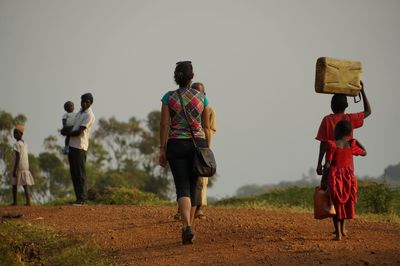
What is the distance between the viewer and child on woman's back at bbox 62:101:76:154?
14188mm

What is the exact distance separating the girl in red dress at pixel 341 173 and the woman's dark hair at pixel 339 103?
1.09ft

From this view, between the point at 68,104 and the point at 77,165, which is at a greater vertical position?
the point at 68,104

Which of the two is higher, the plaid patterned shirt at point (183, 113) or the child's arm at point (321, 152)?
the plaid patterned shirt at point (183, 113)

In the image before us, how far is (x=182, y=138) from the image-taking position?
8.62m

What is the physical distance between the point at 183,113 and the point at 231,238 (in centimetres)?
Result: 168

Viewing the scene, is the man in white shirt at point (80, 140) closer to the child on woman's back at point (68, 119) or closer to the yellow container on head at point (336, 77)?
the child on woman's back at point (68, 119)

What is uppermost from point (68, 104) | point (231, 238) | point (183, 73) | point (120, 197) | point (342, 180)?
point (68, 104)

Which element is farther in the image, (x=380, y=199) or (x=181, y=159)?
(x=380, y=199)

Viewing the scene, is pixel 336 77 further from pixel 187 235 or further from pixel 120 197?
pixel 120 197

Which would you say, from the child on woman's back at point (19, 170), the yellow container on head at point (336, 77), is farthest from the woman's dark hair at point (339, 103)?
the child on woman's back at point (19, 170)

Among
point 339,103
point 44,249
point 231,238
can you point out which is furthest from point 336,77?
point 44,249

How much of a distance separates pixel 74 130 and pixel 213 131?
12.6ft

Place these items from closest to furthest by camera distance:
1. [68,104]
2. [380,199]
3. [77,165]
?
[77,165]
[68,104]
[380,199]

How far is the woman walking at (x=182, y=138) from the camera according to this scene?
859 centimetres
